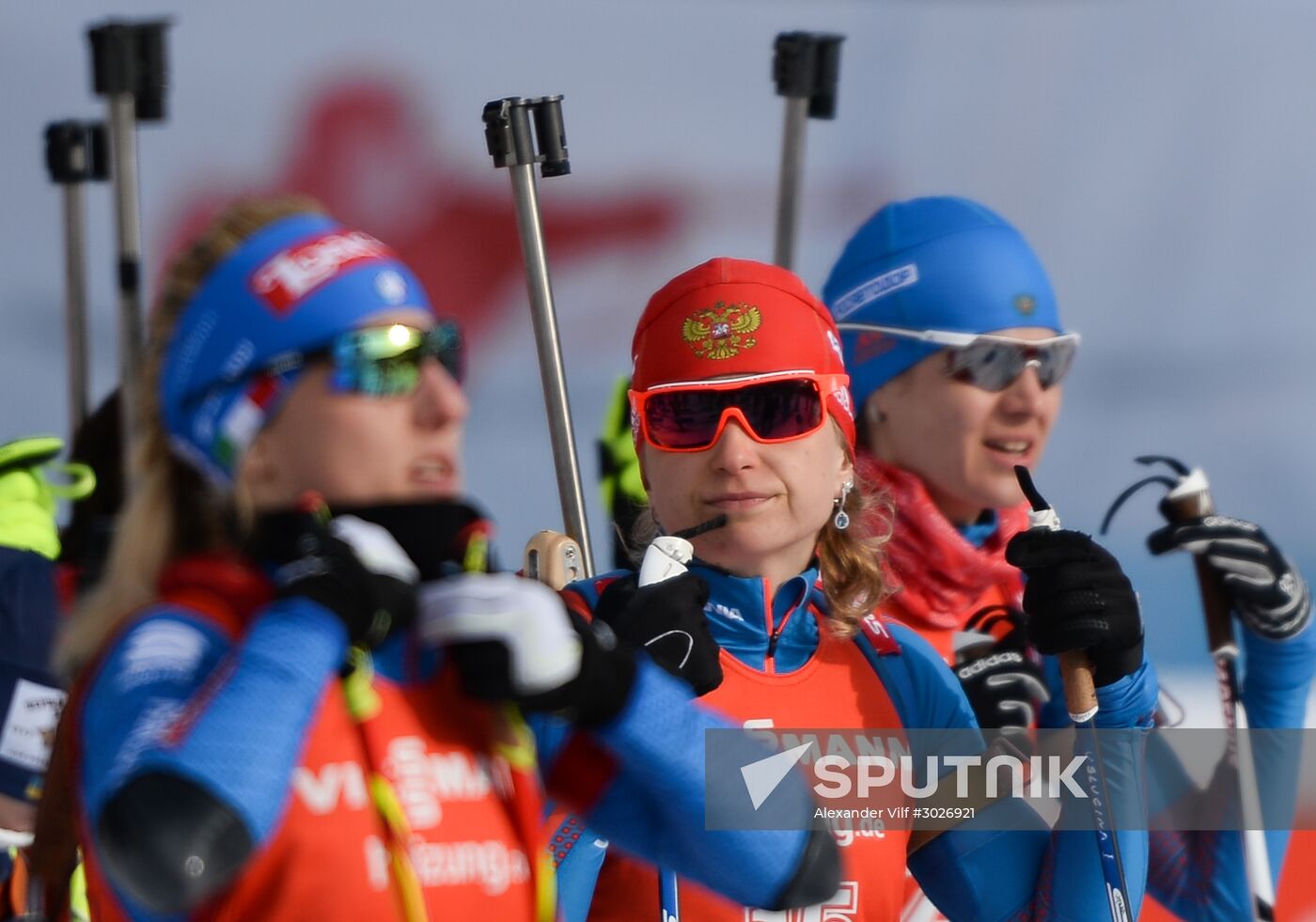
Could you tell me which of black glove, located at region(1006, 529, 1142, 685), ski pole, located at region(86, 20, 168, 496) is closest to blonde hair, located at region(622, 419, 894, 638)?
black glove, located at region(1006, 529, 1142, 685)

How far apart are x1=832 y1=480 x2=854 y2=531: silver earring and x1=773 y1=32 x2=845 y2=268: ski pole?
1492mm

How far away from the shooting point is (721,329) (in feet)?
7.91

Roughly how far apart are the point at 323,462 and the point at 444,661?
21 cm

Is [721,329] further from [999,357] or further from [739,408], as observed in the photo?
[999,357]

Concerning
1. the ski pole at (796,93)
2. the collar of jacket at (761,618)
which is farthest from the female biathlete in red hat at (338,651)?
the ski pole at (796,93)

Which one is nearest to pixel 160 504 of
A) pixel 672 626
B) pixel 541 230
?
pixel 672 626

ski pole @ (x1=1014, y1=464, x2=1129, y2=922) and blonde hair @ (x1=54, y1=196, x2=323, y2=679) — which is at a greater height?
blonde hair @ (x1=54, y1=196, x2=323, y2=679)

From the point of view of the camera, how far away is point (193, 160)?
627 centimetres

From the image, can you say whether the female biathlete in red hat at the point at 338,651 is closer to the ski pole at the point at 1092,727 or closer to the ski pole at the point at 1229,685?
the ski pole at the point at 1092,727

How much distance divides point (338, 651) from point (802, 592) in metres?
1.01

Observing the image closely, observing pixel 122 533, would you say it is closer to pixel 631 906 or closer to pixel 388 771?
pixel 388 771

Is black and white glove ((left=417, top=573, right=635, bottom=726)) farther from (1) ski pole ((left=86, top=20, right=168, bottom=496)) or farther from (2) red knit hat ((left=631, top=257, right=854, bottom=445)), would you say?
(1) ski pole ((left=86, top=20, right=168, bottom=496))

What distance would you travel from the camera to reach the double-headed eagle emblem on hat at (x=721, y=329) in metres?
2.40

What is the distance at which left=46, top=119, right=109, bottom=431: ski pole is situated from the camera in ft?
14.6
